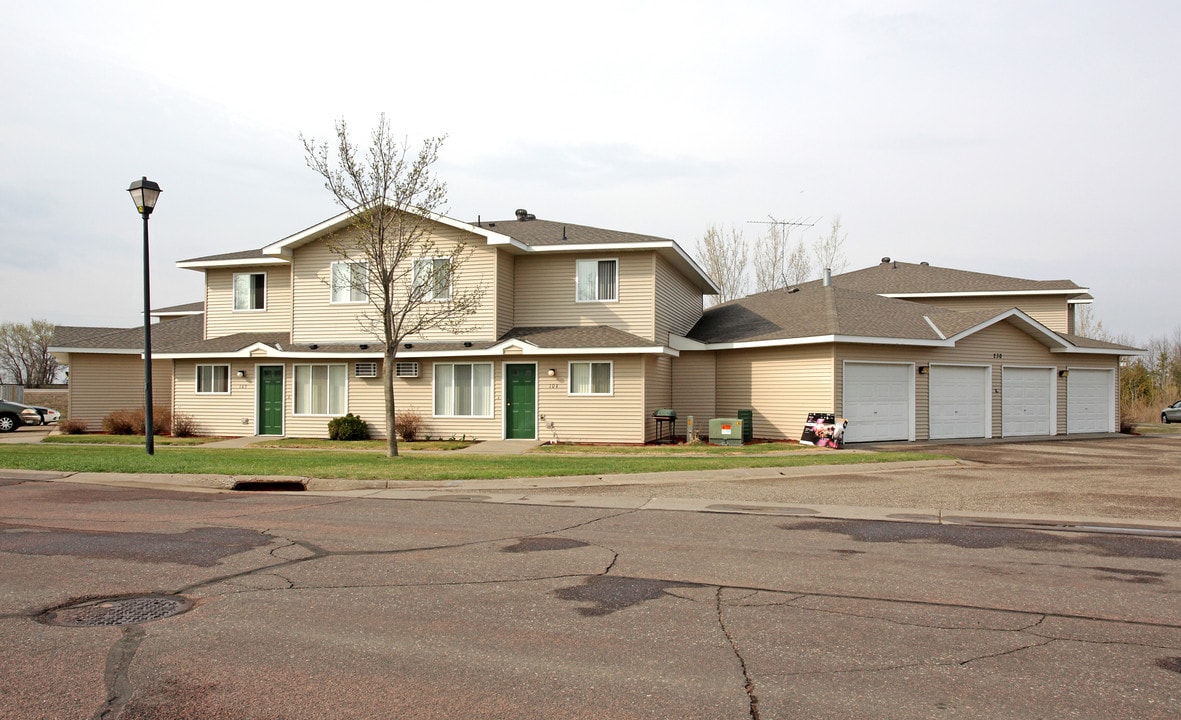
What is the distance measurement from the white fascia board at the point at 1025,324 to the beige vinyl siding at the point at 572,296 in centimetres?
947

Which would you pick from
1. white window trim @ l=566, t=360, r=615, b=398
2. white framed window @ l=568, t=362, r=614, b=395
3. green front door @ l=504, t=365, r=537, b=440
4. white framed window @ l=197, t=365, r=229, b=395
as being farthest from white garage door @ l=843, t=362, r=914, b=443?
white framed window @ l=197, t=365, r=229, b=395

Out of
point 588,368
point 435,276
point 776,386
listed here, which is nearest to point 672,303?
point 776,386

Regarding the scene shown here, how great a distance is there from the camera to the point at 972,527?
1119 cm

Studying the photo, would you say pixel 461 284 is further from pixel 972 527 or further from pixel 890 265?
pixel 890 265

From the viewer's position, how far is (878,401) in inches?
976

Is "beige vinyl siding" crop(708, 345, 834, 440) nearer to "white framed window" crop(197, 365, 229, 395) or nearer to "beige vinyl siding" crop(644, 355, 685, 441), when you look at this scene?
"beige vinyl siding" crop(644, 355, 685, 441)

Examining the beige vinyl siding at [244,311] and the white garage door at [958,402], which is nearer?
the white garage door at [958,402]

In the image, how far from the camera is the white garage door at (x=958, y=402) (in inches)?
1021

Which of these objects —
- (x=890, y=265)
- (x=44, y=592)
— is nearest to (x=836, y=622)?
(x=44, y=592)

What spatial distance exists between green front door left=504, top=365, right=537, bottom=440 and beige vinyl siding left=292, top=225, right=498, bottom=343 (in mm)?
1533

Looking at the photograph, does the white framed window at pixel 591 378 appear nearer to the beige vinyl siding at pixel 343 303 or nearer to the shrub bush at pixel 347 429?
the beige vinyl siding at pixel 343 303

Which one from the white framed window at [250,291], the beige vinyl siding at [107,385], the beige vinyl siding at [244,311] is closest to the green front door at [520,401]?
the beige vinyl siding at [244,311]

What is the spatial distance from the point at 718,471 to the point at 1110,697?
1166 cm

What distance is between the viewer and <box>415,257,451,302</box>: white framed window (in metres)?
23.7
